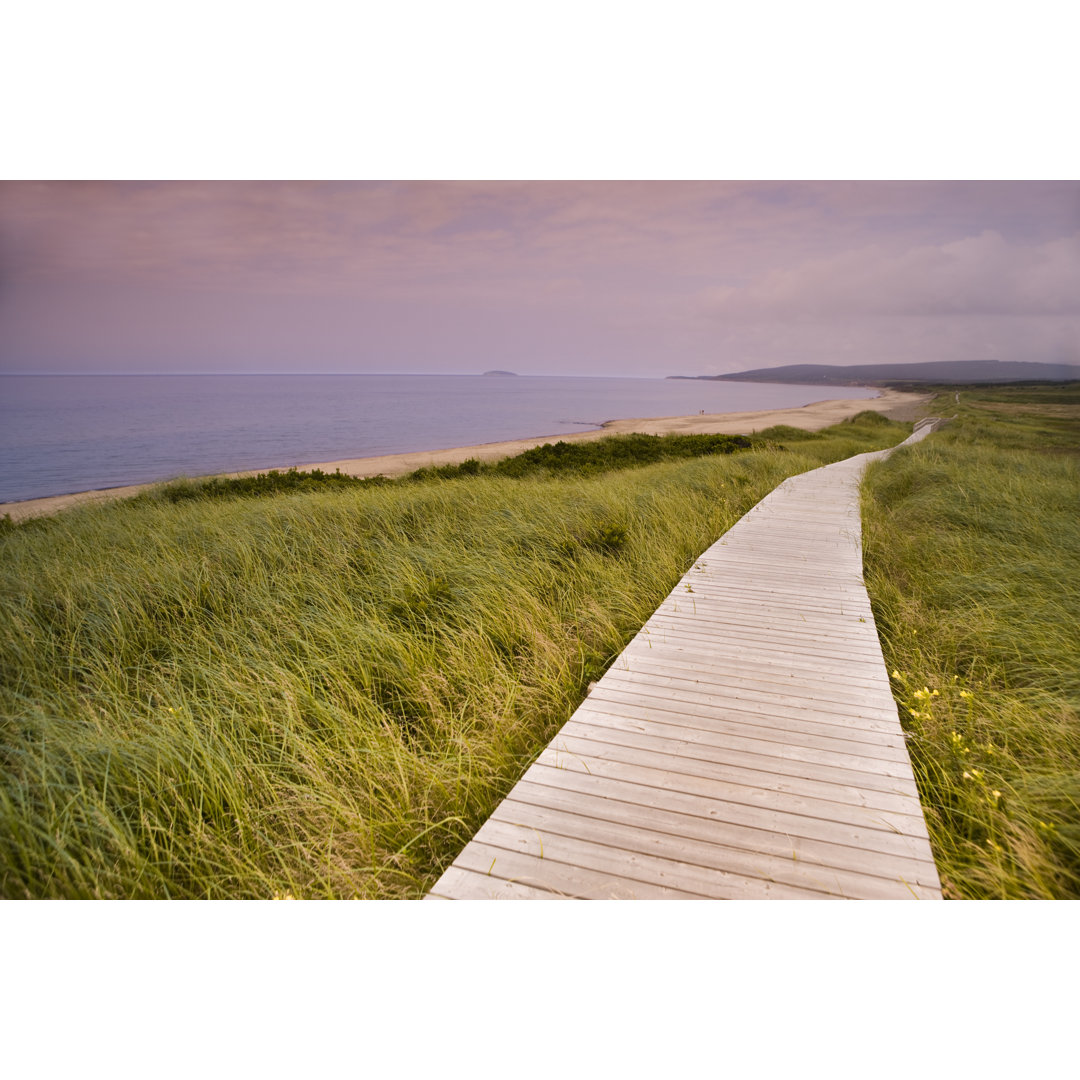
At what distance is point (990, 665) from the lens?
9.77 feet

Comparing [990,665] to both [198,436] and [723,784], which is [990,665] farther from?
[198,436]

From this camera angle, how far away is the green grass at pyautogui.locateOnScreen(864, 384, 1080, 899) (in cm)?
172

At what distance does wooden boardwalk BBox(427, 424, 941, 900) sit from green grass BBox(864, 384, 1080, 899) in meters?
0.18

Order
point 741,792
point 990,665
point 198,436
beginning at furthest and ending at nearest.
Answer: point 198,436, point 990,665, point 741,792

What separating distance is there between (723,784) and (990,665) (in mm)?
2076

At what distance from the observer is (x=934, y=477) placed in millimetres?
8000

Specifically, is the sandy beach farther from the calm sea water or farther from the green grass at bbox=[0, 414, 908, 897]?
the green grass at bbox=[0, 414, 908, 897]

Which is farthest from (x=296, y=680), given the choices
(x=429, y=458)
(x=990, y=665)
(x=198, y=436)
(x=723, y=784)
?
(x=198, y=436)

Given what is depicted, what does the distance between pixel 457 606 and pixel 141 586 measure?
7.64 ft

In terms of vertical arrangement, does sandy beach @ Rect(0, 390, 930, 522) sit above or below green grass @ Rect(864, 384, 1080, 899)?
above

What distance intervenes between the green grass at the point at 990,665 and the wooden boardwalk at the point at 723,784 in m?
0.18

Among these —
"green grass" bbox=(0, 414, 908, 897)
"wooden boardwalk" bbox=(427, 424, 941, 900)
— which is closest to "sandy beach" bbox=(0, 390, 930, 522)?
"green grass" bbox=(0, 414, 908, 897)
